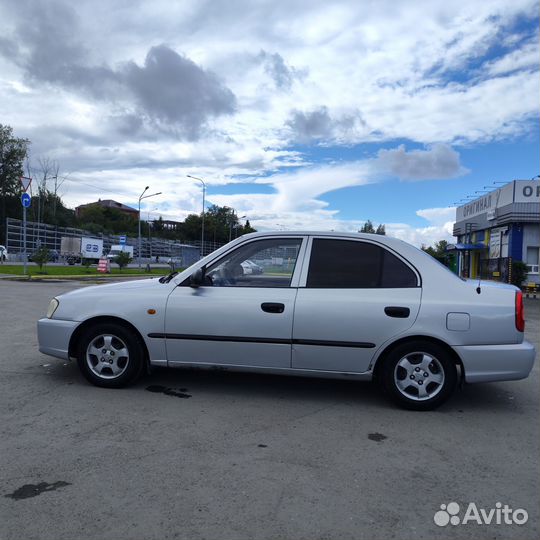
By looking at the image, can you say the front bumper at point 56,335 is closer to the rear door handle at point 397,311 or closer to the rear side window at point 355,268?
the rear side window at point 355,268

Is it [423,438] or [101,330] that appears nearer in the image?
[423,438]

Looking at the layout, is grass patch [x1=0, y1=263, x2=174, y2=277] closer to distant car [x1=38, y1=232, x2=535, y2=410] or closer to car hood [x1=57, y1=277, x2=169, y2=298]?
car hood [x1=57, y1=277, x2=169, y2=298]

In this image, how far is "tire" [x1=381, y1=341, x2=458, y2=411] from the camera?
4.38 meters

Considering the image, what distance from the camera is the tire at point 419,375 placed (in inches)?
172

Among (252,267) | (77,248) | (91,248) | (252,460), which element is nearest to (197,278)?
(252,267)

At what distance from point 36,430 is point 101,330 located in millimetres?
1245

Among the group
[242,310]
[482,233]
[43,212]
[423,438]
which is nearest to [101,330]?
[242,310]

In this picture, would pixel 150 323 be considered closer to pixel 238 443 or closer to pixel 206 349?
pixel 206 349

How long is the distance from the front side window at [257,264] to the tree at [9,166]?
8063cm

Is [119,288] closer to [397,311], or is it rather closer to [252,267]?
[252,267]

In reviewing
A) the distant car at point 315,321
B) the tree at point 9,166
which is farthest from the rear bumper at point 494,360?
the tree at point 9,166

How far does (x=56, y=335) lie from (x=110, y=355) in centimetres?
63

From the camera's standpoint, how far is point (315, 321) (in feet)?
14.6

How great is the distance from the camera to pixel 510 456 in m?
3.59
